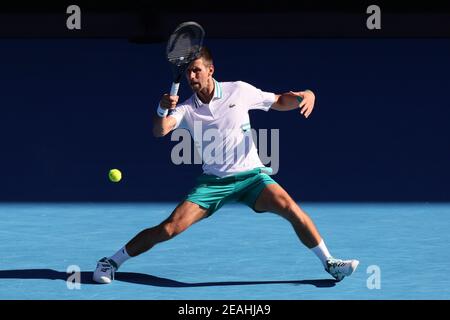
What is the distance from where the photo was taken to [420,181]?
11.0 meters

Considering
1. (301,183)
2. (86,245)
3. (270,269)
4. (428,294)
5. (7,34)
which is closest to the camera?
(428,294)

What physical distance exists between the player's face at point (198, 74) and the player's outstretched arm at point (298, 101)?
530 mm

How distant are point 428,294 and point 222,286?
47.6 inches

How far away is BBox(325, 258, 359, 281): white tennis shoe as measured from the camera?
26.0ft

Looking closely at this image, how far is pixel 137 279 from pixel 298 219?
1.05 meters

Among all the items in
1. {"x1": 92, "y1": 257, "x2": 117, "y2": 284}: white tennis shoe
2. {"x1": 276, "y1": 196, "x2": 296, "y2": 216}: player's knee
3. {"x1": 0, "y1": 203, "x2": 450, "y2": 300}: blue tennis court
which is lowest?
{"x1": 0, "y1": 203, "x2": 450, "y2": 300}: blue tennis court

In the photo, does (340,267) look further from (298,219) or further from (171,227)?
(171,227)

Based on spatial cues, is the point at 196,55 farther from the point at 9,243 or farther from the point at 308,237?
the point at 9,243

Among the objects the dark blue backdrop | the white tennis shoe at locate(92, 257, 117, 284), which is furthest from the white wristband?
the dark blue backdrop

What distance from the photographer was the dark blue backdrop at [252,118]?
10992 mm

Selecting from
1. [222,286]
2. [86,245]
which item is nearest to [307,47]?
[86,245]

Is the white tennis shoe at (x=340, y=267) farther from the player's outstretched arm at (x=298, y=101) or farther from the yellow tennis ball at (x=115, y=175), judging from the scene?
the yellow tennis ball at (x=115, y=175)

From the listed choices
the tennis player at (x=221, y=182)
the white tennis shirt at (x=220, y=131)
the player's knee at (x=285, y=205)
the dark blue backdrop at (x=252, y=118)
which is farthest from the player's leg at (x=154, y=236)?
the dark blue backdrop at (x=252, y=118)

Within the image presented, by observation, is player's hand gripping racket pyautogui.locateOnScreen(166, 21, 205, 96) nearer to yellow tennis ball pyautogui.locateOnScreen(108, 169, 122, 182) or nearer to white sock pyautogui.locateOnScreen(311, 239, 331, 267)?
white sock pyautogui.locateOnScreen(311, 239, 331, 267)
